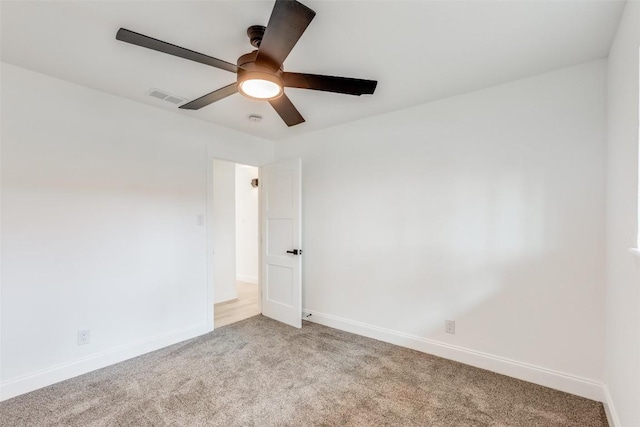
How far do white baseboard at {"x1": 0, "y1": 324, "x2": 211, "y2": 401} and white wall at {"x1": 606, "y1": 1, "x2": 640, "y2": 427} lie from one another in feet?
11.4

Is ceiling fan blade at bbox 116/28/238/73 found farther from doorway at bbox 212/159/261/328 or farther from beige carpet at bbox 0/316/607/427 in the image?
doorway at bbox 212/159/261/328

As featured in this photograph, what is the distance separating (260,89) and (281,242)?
232 cm

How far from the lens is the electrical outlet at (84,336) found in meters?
2.50

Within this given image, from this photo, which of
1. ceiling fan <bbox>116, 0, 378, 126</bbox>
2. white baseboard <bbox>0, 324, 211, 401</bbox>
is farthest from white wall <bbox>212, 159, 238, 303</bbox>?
ceiling fan <bbox>116, 0, 378, 126</bbox>

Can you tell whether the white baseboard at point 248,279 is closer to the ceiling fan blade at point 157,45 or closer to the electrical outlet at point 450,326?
the electrical outlet at point 450,326

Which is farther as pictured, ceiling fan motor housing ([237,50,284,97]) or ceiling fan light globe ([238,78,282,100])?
ceiling fan light globe ([238,78,282,100])

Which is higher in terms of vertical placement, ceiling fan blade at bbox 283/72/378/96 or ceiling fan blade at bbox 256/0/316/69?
ceiling fan blade at bbox 256/0/316/69

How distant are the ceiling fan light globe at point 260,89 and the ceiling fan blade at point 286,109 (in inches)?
4.0

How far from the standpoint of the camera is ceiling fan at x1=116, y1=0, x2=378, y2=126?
131 cm

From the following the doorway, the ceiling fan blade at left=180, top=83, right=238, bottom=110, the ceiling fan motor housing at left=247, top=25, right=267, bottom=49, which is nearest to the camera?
the ceiling fan motor housing at left=247, top=25, right=267, bottom=49

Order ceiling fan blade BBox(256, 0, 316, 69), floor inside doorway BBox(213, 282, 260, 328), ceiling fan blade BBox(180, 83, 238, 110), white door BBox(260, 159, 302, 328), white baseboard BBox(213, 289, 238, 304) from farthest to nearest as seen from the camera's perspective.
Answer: white baseboard BBox(213, 289, 238, 304) → floor inside doorway BBox(213, 282, 260, 328) → white door BBox(260, 159, 302, 328) → ceiling fan blade BBox(180, 83, 238, 110) → ceiling fan blade BBox(256, 0, 316, 69)

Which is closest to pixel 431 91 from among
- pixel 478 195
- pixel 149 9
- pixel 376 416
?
pixel 478 195

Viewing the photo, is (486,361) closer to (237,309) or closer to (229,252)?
(237,309)

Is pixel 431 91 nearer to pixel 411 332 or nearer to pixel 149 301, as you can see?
pixel 411 332
